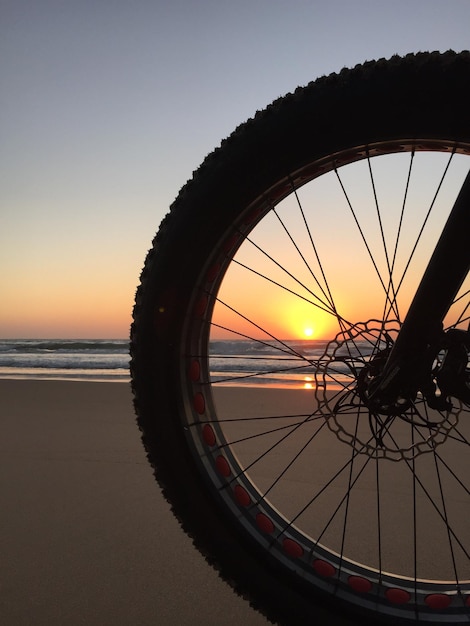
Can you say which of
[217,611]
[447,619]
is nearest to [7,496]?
[217,611]

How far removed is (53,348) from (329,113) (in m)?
22.3

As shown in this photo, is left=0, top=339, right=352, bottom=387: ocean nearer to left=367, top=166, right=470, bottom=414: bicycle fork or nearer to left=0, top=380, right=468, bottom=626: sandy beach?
left=0, top=380, right=468, bottom=626: sandy beach

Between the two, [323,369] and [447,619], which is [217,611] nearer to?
[447,619]

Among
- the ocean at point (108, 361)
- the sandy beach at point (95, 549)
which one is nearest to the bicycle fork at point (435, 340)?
the sandy beach at point (95, 549)

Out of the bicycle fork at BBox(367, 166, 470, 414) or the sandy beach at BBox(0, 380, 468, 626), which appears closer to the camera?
the bicycle fork at BBox(367, 166, 470, 414)

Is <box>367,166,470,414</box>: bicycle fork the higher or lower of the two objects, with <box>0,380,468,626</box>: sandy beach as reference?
higher

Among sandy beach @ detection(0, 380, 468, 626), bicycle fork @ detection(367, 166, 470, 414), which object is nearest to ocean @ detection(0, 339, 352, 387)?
sandy beach @ detection(0, 380, 468, 626)

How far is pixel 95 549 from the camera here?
1783 millimetres

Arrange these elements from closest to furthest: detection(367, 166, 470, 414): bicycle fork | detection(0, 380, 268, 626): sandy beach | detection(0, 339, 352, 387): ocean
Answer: detection(367, 166, 470, 414): bicycle fork
detection(0, 380, 268, 626): sandy beach
detection(0, 339, 352, 387): ocean

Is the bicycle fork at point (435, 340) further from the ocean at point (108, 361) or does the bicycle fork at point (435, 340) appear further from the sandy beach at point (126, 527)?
the ocean at point (108, 361)

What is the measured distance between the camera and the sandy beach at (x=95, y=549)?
1.45 m

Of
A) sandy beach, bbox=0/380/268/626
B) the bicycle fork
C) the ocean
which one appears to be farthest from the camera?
the ocean

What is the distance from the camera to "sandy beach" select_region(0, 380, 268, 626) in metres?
1.45

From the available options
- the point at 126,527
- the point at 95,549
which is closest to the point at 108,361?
the point at 126,527
